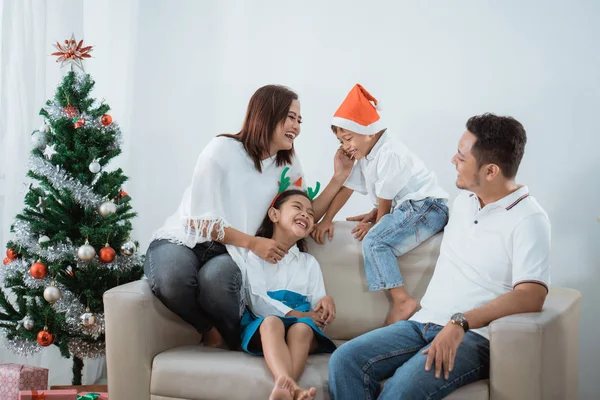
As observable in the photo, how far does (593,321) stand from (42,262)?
2251mm

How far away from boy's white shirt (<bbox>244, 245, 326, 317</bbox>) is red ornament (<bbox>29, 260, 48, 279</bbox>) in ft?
2.53

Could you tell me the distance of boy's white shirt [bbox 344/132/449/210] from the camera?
2.56m

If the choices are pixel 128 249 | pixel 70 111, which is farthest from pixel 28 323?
pixel 70 111

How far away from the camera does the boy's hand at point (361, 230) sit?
8.66 ft

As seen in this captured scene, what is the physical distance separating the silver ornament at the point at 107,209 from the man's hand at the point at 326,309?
878 mm

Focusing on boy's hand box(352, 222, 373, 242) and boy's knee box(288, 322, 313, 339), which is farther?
boy's hand box(352, 222, 373, 242)

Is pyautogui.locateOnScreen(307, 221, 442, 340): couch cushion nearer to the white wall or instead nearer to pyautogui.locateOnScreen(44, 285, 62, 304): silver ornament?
the white wall

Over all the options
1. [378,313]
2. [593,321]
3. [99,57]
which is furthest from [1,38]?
[593,321]

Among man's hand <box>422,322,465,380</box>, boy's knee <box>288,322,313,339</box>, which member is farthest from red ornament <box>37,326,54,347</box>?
man's hand <box>422,322,465,380</box>

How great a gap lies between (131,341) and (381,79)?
1.66 metres

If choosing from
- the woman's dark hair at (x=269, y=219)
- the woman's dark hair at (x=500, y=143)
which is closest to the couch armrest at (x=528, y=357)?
the woman's dark hair at (x=500, y=143)

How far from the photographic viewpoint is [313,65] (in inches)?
129

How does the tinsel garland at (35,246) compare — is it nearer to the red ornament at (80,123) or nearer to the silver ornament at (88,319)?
the silver ornament at (88,319)

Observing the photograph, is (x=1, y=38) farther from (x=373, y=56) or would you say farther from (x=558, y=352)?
(x=558, y=352)
